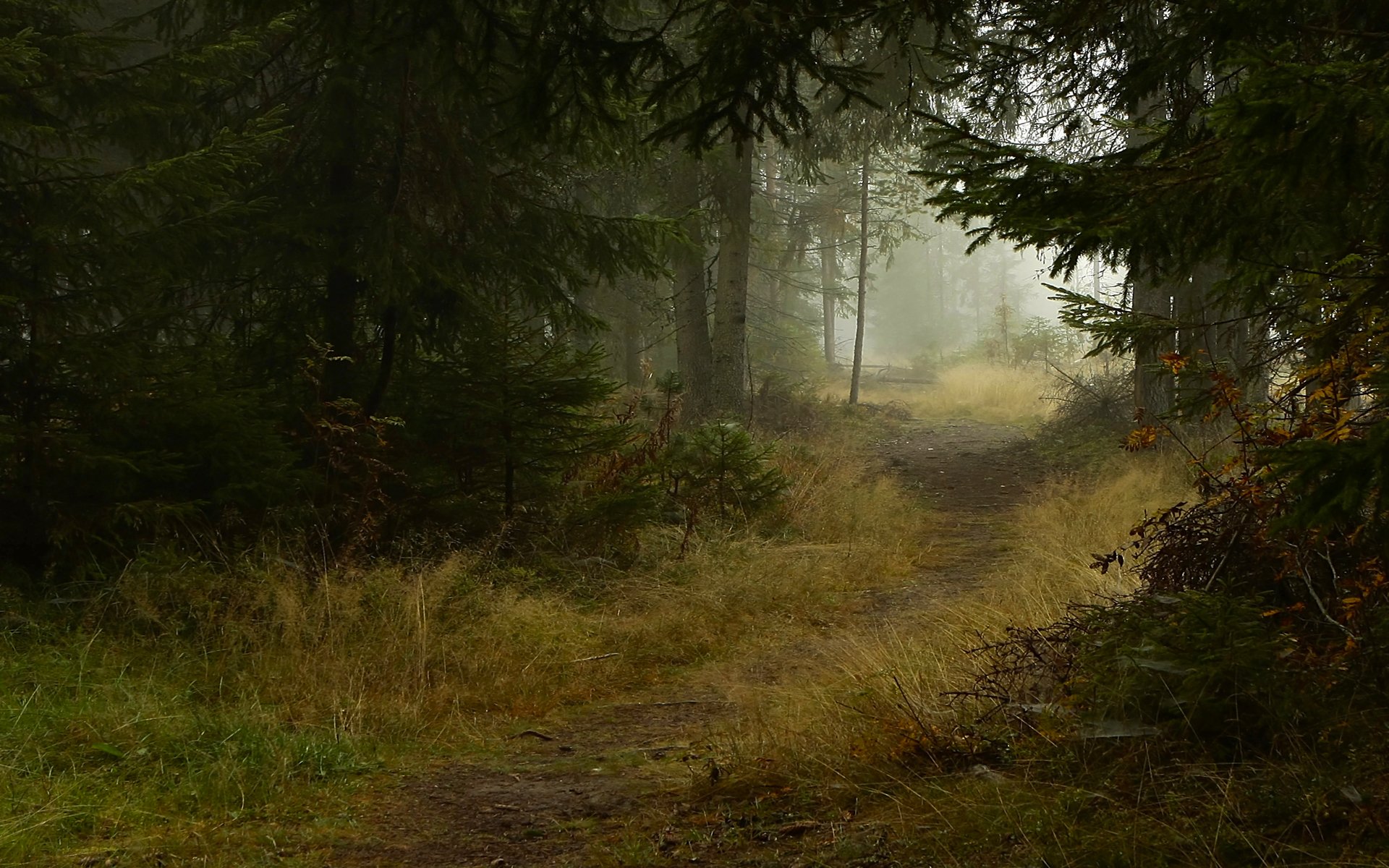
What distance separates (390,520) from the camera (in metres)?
7.42

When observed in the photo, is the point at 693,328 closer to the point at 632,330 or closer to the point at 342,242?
the point at 632,330

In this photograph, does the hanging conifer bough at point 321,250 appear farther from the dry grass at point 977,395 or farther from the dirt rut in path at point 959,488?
the dry grass at point 977,395

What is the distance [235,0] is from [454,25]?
101cm

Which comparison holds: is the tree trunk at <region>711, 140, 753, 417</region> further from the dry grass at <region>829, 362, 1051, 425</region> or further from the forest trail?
the forest trail

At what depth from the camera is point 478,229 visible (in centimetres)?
828

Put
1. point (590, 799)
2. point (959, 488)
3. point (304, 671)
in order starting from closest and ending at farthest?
point (590, 799) < point (304, 671) < point (959, 488)

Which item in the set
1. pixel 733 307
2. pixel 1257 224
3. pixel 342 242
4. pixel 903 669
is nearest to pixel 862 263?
pixel 733 307

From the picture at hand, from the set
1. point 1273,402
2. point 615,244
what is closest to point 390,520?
point 615,244

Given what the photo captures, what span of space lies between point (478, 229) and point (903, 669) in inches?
208

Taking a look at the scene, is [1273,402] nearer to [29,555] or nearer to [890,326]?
[29,555]

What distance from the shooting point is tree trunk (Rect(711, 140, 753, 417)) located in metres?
15.6

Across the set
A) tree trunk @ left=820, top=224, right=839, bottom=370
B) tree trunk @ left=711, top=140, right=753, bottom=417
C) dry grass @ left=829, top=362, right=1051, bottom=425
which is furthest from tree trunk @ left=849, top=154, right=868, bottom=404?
tree trunk @ left=820, top=224, right=839, bottom=370

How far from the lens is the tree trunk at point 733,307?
15602 mm

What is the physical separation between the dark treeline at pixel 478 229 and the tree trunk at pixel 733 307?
559 cm
